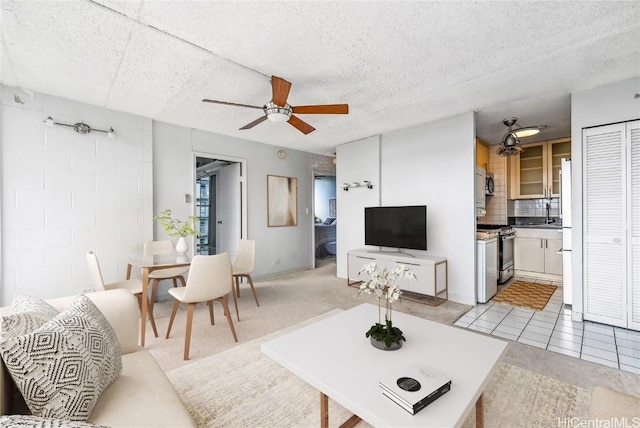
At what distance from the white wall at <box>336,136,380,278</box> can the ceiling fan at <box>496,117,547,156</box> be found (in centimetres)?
177

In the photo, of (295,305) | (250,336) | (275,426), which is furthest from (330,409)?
(295,305)

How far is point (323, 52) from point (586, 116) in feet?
9.45

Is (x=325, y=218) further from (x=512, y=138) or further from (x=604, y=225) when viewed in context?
(x=604, y=225)

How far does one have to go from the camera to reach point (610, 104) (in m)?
2.82

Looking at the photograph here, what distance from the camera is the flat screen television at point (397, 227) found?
395 centimetres

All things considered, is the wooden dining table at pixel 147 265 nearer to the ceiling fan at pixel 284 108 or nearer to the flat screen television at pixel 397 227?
the ceiling fan at pixel 284 108

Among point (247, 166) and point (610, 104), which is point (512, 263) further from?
point (247, 166)

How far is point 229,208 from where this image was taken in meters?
5.34

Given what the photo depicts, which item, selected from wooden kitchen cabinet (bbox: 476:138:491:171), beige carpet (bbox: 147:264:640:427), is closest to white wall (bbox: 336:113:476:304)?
beige carpet (bbox: 147:264:640:427)

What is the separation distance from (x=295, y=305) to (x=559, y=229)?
182 inches

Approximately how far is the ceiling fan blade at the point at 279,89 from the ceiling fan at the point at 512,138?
3182mm

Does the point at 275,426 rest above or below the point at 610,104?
below

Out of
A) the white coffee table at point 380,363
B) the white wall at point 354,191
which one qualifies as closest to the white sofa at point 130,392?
the white coffee table at point 380,363

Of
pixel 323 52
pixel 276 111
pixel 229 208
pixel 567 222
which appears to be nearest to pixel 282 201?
pixel 229 208
